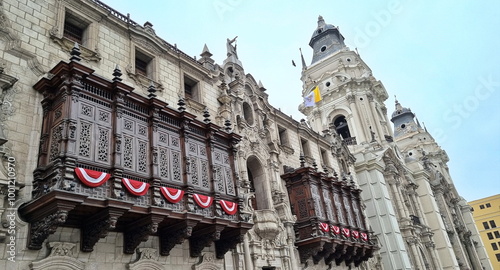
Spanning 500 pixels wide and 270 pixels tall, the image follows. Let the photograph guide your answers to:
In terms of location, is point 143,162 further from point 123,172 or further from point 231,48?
point 231,48

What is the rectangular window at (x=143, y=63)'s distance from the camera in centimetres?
1655

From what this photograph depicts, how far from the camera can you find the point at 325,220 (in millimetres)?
20641

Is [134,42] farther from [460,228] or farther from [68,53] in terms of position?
[460,228]

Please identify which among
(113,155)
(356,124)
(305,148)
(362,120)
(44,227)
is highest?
(362,120)

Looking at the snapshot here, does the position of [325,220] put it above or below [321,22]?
below

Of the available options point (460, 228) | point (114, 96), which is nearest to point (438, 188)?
point (460, 228)

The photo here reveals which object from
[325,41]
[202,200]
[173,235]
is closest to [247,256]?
[202,200]

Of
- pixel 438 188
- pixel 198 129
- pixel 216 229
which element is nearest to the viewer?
pixel 216 229

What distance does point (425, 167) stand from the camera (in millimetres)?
47688

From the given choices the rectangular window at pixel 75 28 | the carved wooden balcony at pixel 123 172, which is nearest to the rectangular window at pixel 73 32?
the rectangular window at pixel 75 28

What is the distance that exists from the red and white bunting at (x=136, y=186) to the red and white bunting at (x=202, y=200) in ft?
6.93

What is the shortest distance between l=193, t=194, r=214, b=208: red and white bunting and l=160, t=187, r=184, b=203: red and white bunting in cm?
61

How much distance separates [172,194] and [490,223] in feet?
316

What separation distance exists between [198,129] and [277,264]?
25.1 feet
